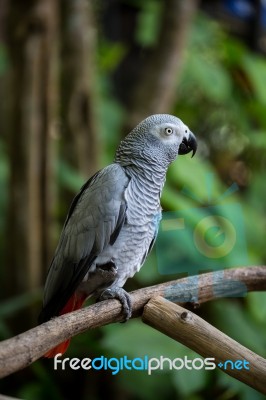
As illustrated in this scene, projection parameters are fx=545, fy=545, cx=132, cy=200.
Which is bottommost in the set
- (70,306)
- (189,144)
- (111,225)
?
(70,306)

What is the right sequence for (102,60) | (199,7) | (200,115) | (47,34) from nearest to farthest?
(47,34), (200,115), (102,60), (199,7)

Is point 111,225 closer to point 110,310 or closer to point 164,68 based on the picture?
point 110,310

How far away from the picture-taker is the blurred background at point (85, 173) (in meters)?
1.13

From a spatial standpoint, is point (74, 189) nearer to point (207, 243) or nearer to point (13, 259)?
point (13, 259)

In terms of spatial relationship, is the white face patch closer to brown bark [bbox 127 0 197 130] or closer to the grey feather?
the grey feather

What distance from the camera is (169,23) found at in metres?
1.53

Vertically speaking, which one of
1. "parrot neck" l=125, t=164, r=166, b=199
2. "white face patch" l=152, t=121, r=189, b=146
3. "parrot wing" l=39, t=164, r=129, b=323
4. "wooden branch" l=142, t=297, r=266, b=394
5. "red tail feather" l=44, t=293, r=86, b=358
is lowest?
"red tail feather" l=44, t=293, r=86, b=358

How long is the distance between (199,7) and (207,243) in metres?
1.61

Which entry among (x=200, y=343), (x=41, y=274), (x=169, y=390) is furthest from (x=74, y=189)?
(x=200, y=343)

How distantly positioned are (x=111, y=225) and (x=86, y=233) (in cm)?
Answer: 3

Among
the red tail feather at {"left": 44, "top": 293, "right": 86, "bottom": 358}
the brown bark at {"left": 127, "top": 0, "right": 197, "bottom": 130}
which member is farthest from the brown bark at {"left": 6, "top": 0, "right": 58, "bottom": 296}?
the red tail feather at {"left": 44, "top": 293, "right": 86, "bottom": 358}

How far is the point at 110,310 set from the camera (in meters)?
0.62

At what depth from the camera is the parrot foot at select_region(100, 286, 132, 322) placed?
63 centimetres

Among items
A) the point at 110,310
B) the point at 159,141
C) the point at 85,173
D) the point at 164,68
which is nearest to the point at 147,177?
the point at 159,141
